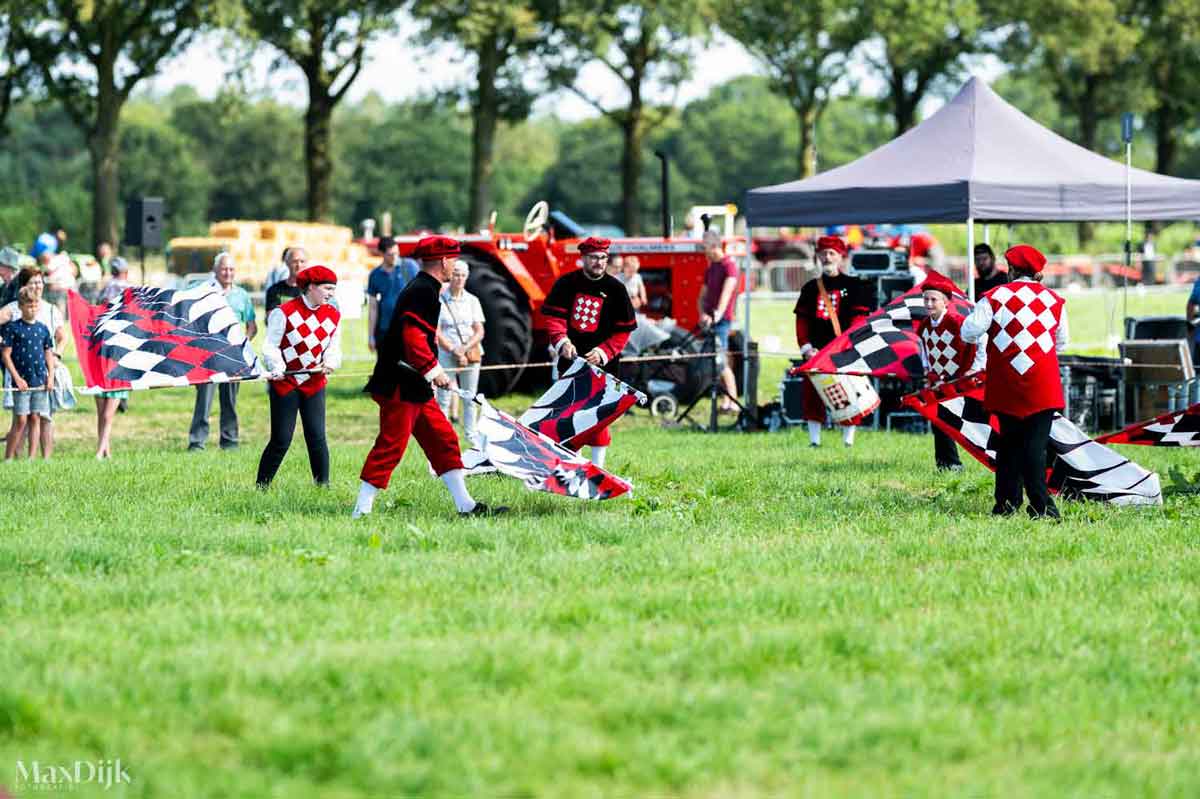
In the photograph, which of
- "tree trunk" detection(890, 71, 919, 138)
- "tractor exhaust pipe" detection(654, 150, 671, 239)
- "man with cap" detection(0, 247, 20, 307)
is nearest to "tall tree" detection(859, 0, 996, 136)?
"tree trunk" detection(890, 71, 919, 138)

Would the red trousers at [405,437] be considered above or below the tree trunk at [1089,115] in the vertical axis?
below

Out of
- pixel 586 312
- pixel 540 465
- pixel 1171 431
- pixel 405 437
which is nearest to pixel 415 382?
pixel 405 437

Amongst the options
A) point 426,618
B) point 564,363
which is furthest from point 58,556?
point 564,363

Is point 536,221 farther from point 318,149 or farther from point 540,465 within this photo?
point 318,149

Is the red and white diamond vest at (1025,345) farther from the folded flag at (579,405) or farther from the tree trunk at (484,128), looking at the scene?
the tree trunk at (484,128)

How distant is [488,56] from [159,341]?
31.8 metres

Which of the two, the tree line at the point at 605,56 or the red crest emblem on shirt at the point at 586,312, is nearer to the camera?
the red crest emblem on shirt at the point at 586,312

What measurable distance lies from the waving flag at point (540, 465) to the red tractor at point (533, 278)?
8.97 meters

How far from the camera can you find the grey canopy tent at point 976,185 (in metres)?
15.4

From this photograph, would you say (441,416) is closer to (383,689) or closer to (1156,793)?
(383,689)

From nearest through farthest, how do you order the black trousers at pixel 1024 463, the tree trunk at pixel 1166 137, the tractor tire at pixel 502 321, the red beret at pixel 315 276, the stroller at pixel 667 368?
the black trousers at pixel 1024 463, the red beret at pixel 315 276, the stroller at pixel 667 368, the tractor tire at pixel 502 321, the tree trunk at pixel 1166 137

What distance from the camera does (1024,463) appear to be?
10484mm

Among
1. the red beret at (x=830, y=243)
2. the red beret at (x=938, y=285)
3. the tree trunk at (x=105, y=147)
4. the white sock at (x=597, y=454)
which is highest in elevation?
the tree trunk at (x=105, y=147)

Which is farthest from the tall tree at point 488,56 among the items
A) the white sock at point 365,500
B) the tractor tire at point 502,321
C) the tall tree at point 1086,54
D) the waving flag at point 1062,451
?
the white sock at point 365,500
